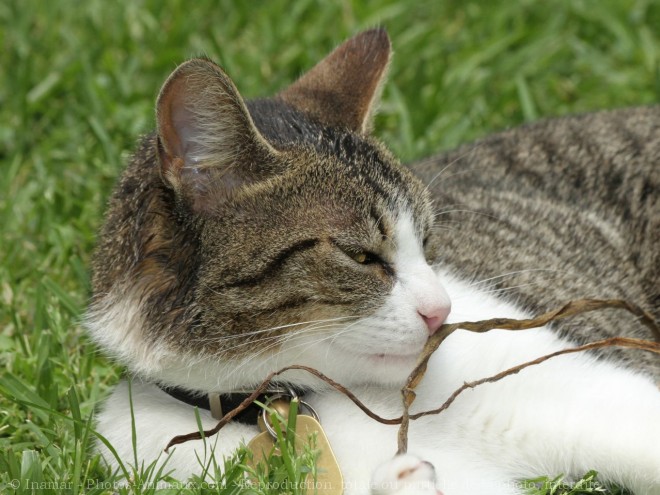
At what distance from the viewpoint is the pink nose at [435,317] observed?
8.47 ft

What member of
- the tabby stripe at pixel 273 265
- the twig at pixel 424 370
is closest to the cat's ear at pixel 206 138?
the tabby stripe at pixel 273 265

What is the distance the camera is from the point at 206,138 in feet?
8.45

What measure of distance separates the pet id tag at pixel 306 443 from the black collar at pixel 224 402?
2.1 inches

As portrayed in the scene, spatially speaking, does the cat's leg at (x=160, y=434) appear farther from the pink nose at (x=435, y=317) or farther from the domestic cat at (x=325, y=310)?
the pink nose at (x=435, y=317)

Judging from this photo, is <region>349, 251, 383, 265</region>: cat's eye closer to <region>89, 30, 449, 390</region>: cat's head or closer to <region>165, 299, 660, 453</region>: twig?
<region>89, 30, 449, 390</region>: cat's head

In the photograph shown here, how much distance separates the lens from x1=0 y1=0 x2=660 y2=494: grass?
169 inches

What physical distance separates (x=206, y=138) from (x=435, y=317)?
0.80 m

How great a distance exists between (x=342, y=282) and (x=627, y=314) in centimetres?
140

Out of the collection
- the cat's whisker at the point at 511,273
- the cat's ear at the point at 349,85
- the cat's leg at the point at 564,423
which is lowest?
the cat's leg at the point at 564,423

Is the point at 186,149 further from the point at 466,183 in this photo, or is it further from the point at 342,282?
the point at 466,183

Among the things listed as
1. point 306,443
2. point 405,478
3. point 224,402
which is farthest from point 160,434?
point 405,478

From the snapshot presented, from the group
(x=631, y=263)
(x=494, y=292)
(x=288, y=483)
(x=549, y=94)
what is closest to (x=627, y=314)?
(x=631, y=263)

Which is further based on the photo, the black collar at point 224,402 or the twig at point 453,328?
the black collar at point 224,402

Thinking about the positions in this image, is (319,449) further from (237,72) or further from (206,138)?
(237,72)
